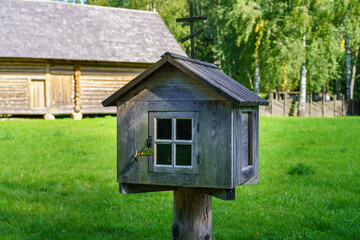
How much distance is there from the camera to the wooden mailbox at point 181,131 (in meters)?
3.40

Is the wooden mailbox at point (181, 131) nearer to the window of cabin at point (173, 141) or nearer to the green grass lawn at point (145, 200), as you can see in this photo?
the window of cabin at point (173, 141)

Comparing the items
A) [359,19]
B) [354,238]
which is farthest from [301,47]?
[354,238]

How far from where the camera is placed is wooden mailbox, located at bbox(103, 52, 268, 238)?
3398 mm

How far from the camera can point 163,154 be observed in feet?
11.6

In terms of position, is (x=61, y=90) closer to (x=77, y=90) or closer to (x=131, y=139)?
(x=77, y=90)

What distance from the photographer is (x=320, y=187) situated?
7.69m

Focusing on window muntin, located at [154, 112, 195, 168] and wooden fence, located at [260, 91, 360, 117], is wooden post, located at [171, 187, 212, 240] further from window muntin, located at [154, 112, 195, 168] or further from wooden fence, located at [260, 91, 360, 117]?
wooden fence, located at [260, 91, 360, 117]

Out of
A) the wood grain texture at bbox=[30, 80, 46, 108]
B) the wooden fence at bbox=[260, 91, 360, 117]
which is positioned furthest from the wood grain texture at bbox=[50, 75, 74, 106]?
the wooden fence at bbox=[260, 91, 360, 117]

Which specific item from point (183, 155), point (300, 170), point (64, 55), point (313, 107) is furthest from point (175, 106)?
point (313, 107)

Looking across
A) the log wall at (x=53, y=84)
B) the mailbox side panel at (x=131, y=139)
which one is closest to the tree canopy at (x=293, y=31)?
the log wall at (x=53, y=84)

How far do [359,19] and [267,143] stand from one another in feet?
57.0

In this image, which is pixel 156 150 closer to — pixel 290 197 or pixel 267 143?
pixel 290 197

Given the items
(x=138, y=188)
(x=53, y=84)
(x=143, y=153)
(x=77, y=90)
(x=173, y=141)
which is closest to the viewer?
(x=173, y=141)

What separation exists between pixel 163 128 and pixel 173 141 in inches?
6.1
